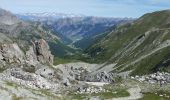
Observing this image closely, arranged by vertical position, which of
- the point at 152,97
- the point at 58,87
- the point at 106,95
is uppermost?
the point at 58,87

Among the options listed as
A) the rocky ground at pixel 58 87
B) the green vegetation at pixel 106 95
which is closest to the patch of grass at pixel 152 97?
the rocky ground at pixel 58 87

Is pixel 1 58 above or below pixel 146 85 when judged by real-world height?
above

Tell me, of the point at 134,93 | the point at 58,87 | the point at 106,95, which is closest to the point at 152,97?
the point at 134,93

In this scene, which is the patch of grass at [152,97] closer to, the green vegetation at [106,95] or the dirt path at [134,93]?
the dirt path at [134,93]

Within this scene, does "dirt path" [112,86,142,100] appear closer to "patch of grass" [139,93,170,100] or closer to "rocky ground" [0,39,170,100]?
"rocky ground" [0,39,170,100]

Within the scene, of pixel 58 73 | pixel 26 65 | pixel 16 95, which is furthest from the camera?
pixel 26 65

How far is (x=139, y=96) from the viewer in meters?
119

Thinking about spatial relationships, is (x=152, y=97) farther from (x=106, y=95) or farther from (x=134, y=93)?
(x=106, y=95)

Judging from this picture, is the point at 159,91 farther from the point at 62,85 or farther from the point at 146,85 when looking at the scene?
the point at 62,85

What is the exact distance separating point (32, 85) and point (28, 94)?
1134cm

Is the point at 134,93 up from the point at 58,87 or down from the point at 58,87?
down

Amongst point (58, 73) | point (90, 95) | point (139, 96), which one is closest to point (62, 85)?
point (58, 73)

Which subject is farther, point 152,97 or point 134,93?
point 134,93

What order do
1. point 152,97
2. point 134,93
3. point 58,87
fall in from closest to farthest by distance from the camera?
1. point 152,97
2. point 134,93
3. point 58,87
